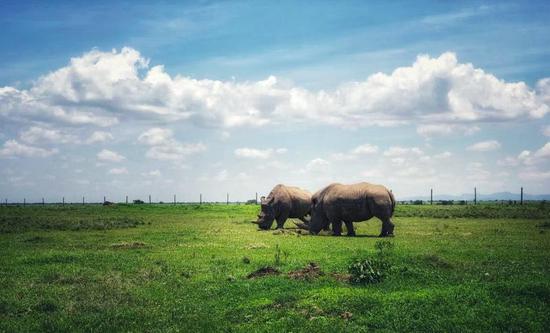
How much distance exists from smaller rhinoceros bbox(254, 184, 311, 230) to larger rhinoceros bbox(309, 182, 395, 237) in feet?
15.9

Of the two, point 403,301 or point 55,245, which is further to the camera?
point 55,245

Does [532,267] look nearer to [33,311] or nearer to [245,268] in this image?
[245,268]

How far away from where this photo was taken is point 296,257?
19125 millimetres

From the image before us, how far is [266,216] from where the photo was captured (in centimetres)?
3516

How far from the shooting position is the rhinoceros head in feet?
115

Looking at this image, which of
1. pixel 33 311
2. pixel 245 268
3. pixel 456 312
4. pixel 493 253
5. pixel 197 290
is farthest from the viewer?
pixel 493 253

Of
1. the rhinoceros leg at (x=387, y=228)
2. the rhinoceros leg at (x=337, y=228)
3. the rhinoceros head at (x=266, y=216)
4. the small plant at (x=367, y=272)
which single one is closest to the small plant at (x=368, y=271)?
the small plant at (x=367, y=272)

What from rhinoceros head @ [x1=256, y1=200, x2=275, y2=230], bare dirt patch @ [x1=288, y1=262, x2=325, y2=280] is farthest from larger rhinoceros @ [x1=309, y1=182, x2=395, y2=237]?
bare dirt patch @ [x1=288, y1=262, x2=325, y2=280]

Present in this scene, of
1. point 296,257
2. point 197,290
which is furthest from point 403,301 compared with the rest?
point 296,257

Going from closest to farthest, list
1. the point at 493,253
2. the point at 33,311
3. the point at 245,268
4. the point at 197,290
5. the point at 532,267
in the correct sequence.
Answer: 1. the point at 33,311
2. the point at 197,290
3. the point at 532,267
4. the point at 245,268
5. the point at 493,253

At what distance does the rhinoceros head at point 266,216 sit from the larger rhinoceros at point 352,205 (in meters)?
4.70

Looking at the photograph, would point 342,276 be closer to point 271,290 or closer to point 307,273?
point 307,273

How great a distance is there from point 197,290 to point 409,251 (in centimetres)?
957

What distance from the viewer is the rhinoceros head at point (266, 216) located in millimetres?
35062
